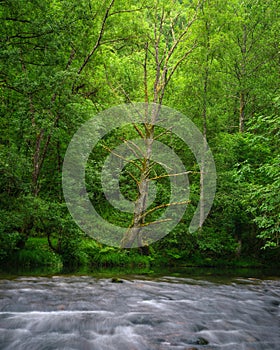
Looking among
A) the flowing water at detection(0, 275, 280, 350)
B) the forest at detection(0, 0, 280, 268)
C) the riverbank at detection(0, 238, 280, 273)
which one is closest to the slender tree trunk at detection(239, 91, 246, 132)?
the forest at detection(0, 0, 280, 268)

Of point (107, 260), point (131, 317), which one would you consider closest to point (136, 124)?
point (107, 260)

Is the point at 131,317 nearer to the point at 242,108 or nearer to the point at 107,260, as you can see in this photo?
the point at 107,260

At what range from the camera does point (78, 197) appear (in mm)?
13719

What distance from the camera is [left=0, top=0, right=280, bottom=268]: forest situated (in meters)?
11.5

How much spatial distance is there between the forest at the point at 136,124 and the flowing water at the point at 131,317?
4580mm

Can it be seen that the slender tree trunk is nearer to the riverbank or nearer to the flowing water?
the riverbank

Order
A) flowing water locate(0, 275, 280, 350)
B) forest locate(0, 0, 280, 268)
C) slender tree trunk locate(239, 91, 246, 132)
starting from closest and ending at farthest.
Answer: flowing water locate(0, 275, 280, 350) → forest locate(0, 0, 280, 268) → slender tree trunk locate(239, 91, 246, 132)

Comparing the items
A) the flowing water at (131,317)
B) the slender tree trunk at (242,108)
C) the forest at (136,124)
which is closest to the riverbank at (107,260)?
the forest at (136,124)

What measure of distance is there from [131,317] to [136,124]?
Result: 531 inches

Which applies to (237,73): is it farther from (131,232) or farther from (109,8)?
(131,232)

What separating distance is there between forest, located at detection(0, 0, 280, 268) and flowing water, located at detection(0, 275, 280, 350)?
4.58 m

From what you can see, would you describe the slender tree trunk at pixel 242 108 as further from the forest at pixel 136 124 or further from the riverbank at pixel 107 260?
the riverbank at pixel 107 260

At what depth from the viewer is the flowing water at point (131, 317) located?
14.1ft

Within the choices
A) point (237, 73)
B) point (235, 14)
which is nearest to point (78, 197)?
point (237, 73)
